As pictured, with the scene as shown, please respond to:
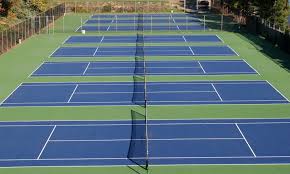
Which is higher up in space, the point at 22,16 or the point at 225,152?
the point at 22,16

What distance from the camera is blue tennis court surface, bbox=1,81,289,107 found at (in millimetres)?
25359

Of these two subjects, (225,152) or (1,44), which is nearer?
(225,152)

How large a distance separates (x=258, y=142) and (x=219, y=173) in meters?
3.37

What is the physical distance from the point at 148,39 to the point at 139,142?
25.4m

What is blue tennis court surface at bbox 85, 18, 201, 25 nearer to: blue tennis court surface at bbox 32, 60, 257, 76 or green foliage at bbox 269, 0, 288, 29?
green foliage at bbox 269, 0, 288, 29

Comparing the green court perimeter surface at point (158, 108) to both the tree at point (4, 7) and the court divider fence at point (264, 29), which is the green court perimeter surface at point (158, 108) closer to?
the court divider fence at point (264, 29)

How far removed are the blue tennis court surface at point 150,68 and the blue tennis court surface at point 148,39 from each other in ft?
29.5

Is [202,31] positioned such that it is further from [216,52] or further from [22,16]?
[22,16]

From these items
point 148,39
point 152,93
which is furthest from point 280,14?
point 152,93

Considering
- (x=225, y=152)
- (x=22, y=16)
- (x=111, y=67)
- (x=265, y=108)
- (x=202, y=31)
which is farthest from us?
(x=22, y=16)

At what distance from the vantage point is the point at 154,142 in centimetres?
1980

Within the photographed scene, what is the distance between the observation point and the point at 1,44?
37.1 m

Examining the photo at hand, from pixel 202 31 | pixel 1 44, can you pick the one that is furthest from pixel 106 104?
pixel 202 31

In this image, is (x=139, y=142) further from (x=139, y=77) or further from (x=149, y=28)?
(x=149, y=28)
